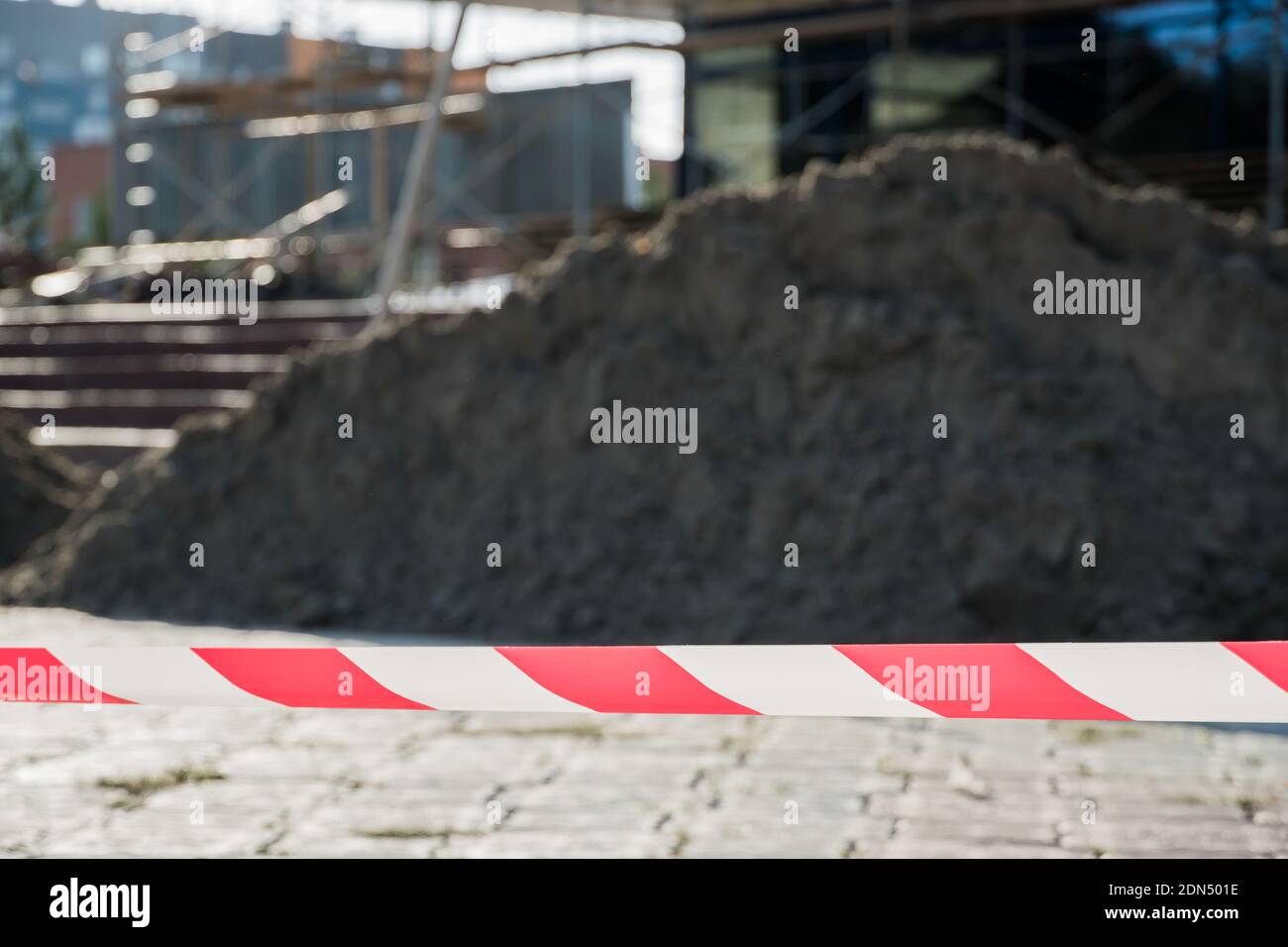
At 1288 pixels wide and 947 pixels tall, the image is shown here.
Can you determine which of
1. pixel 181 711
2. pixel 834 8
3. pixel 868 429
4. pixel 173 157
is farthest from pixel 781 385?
pixel 173 157

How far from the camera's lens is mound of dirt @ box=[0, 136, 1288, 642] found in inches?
326

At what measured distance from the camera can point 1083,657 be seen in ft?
13.0

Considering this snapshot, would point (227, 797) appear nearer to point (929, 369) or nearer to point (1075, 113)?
point (929, 369)

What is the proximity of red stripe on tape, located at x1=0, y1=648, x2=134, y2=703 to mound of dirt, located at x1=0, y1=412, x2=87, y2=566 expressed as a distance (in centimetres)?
784

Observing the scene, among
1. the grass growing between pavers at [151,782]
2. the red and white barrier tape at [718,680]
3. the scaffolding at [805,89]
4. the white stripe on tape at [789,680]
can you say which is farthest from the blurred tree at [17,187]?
the white stripe on tape at [789,680]

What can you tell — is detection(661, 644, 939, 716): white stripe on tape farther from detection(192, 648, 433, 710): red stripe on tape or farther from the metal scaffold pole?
the metal scaffold pole

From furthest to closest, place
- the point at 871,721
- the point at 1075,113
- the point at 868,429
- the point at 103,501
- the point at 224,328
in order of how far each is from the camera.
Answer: the point at 1075,113
the point at 224,328
the point at 103,501
the point at 868,429
the point at 871,721

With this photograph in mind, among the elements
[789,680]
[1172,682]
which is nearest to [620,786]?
[789,680]

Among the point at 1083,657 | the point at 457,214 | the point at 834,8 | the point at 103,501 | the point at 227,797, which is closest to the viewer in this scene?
the point at 1083,657

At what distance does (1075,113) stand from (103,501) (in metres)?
13.2

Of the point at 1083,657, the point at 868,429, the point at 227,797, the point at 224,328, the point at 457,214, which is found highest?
the point at 457,214

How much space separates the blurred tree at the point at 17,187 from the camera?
38500mm

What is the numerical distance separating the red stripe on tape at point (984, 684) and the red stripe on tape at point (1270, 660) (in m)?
0.34

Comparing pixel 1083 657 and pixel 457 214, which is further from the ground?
pixel 457 214
